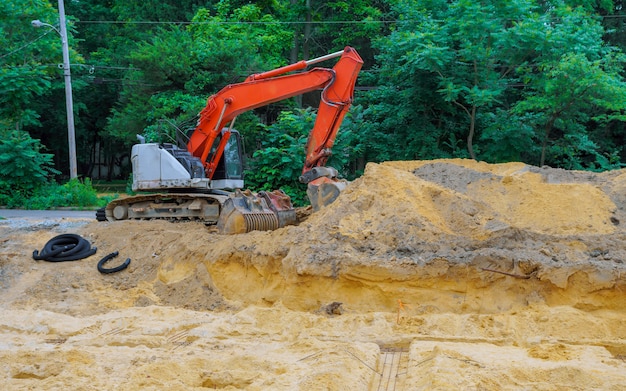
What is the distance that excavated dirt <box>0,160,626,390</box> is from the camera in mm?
5742

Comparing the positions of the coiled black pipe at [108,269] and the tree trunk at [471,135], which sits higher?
the tree trunk at [471,135]

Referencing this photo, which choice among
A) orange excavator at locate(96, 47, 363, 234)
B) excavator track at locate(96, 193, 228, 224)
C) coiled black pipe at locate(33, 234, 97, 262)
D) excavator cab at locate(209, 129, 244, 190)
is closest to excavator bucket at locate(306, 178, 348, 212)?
orange excavator at locate(96, 47, 363, 234)

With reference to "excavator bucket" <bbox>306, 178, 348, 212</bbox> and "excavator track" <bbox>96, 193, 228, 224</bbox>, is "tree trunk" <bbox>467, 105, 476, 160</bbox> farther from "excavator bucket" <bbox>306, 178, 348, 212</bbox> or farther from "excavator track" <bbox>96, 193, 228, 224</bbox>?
"excavator track" <bbox>96, 193, 228, 224</bbox>

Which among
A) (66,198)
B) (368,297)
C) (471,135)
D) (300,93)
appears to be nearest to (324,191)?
(300,93)

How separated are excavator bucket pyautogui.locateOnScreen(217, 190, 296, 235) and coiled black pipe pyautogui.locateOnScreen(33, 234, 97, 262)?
2.06 meters

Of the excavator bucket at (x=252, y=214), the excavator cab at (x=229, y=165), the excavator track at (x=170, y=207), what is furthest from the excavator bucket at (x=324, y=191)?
the excavator cab at (x=229, y=165)

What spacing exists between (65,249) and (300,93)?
503cm

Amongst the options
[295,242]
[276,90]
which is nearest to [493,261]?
[295,242]

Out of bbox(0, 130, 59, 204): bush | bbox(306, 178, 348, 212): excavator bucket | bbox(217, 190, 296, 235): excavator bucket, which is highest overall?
bbox(306, 178, 348, 212): excavator bucket

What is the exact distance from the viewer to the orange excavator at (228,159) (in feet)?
38.9

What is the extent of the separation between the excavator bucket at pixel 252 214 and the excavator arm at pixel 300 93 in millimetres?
709

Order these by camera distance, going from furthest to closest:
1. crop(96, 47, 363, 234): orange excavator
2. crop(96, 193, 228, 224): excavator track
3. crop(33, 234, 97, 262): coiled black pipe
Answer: crop(96, 193, 228, 224): excavator track → crop(96, 47, 363, 234): orange excavator → crop(33, 234, 97, 262): coiled black pipe

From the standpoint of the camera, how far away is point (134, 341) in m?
6.91

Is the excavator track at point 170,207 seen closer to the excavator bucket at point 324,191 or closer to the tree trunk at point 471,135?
the excavator bucket at point 324,191
